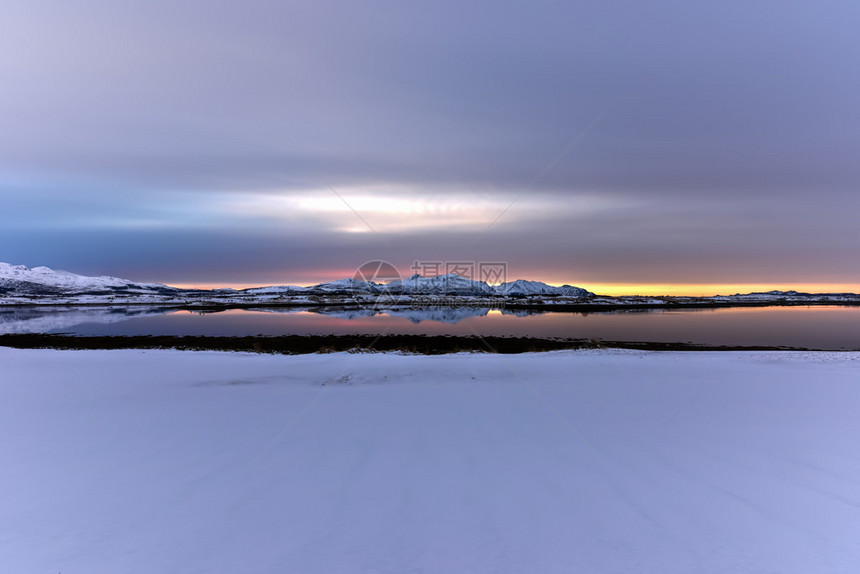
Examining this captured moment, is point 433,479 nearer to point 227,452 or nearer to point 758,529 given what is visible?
point 227,452

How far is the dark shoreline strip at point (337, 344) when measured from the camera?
24.5 meters

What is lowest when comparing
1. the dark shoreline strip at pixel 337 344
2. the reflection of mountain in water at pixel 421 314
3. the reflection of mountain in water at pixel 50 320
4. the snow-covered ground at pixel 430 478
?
the snow-covered ground at pixel 430 478

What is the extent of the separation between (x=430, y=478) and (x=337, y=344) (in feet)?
70.1

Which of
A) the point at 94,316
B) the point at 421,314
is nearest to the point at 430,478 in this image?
the point at 421,314

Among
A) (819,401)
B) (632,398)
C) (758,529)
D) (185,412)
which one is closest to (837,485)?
(758,529)

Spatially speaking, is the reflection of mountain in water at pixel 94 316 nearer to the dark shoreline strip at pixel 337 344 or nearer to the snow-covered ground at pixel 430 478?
the dark shoreline strip at pixel 337 344

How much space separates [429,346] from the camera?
25984 millimetres

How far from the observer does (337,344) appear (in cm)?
2656

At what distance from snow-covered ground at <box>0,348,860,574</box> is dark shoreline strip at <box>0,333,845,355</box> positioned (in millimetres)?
12625

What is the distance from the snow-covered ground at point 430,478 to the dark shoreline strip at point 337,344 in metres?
12.6

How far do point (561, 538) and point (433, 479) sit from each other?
2211 millimetres

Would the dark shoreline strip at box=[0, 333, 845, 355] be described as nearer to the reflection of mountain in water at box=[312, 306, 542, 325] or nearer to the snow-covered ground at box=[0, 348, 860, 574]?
the snow-covered ground at box=[0, 348, 860, 574]

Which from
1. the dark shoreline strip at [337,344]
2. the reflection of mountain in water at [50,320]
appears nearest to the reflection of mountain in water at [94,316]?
the reflection of mountain in water at [50,320]

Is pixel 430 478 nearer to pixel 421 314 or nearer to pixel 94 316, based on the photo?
pixel 421 314
